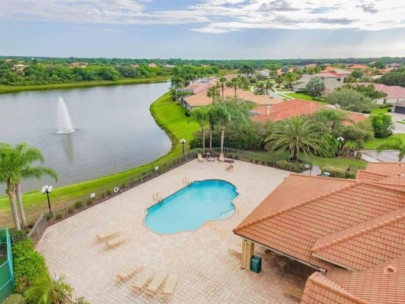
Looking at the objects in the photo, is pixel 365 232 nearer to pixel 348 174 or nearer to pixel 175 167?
pixel 348 174

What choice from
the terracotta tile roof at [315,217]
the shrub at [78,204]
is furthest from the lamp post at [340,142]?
the shrub at [78,204]

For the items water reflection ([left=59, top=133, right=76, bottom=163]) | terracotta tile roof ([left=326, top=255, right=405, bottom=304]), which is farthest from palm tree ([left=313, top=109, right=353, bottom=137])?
water reflection ([left=59, top=133, right=76, bottom=163])

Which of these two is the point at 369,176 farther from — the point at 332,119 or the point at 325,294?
the point at 332,119

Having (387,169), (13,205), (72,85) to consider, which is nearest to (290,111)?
(387,169)

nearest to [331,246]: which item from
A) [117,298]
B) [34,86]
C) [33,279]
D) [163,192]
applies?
[117,298]

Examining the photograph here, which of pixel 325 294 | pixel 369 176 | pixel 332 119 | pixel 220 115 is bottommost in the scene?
pixel 325 294

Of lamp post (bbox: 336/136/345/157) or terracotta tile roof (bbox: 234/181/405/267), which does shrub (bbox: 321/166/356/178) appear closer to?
lamp post (bbox: 336/136/345/157)

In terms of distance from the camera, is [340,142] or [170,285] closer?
[170,285]
